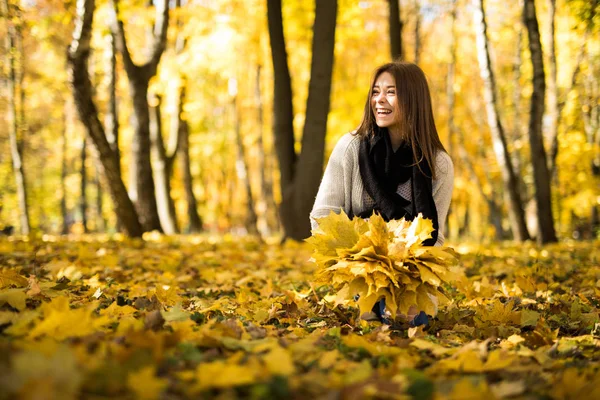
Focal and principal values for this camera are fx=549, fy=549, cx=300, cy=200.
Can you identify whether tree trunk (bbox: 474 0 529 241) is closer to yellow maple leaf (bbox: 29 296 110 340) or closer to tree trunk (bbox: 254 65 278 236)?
tree trunk (bbox: 254 65 278 236)

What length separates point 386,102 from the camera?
3.13 meters

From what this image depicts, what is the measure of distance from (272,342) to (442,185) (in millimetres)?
1604

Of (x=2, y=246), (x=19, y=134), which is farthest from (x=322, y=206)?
(x=19, y=134)

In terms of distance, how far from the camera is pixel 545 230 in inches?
324

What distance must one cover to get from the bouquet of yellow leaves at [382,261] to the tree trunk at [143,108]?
6.61 metres

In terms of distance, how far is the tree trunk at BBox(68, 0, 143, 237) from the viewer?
6.69 meters

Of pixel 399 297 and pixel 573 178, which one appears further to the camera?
pixel 573 178

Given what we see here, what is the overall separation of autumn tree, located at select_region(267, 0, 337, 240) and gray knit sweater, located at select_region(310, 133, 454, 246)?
3809mm

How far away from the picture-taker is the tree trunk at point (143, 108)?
27.3ft

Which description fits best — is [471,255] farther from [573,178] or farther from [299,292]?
[573,178]

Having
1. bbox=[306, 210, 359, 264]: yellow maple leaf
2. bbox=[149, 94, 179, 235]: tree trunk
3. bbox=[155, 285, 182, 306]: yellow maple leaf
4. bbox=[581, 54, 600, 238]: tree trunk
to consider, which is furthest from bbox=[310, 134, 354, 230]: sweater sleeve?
bbox=[581, 54, 600, 238]: tree trunk

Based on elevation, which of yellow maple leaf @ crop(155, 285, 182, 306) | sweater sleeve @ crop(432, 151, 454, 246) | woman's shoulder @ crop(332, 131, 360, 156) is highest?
woman's shoulder @ crop(332, 131, 360, 156)

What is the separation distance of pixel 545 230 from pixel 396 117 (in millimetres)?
6060

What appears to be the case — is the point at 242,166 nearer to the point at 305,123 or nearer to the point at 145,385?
the point at 305,123
